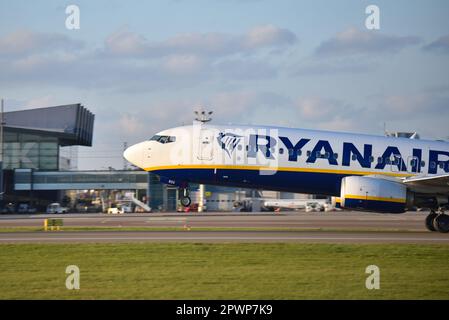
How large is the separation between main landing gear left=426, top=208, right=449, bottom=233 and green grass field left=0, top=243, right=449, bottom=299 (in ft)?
27.7

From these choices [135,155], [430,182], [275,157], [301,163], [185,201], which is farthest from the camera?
[135,155]

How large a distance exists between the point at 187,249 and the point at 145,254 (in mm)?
1915

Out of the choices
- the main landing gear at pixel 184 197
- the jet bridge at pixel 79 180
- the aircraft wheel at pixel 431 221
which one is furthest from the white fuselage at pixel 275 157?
the jet bridge at pixel 79 180

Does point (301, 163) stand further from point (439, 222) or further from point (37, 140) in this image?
point (37, 140)

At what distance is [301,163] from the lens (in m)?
35.2

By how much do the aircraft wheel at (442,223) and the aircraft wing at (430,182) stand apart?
4.83 feet

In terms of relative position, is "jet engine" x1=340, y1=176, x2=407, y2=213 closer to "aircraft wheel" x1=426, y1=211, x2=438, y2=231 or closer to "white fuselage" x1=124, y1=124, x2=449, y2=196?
"white fuselage" x1=124, y1=124, x2=449, y2=196

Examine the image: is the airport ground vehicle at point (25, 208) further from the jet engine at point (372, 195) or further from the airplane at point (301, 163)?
the jet engine at point (372, 195)

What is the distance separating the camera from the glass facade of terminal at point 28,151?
4225 inches

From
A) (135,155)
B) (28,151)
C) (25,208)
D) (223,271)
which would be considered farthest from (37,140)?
(223,271)

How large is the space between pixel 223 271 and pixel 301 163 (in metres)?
15.4
